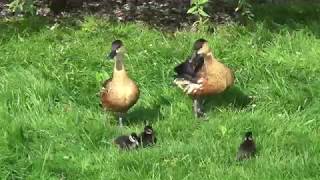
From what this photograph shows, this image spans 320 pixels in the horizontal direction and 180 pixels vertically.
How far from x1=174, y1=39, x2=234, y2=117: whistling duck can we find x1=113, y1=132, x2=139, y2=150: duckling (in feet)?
2.97

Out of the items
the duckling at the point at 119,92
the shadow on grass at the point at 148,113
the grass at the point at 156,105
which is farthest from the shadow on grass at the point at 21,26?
the duckling at the point at 119,92

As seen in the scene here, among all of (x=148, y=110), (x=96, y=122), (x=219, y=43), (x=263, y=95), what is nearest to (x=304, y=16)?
(x=219, y=43)

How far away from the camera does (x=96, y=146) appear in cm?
652

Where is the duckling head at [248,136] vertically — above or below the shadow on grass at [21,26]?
above

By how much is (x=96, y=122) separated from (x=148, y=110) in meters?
0.71

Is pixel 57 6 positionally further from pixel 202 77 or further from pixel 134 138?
pixel 134 138

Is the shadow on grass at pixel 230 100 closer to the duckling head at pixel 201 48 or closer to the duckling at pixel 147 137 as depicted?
the duckling head at pixel 201 48

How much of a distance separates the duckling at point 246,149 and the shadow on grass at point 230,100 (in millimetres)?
1289

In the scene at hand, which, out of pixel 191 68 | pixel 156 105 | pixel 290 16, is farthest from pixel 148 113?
pixel 290 16

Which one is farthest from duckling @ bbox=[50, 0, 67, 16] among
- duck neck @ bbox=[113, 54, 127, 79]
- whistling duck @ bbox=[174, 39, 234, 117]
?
duck neck @ bbox=[113, 54, 127, 79]

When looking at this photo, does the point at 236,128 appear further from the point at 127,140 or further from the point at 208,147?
the point at 127,140

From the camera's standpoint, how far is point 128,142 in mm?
6285

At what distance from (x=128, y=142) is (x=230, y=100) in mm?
1563

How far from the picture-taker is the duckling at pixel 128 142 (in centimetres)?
625
